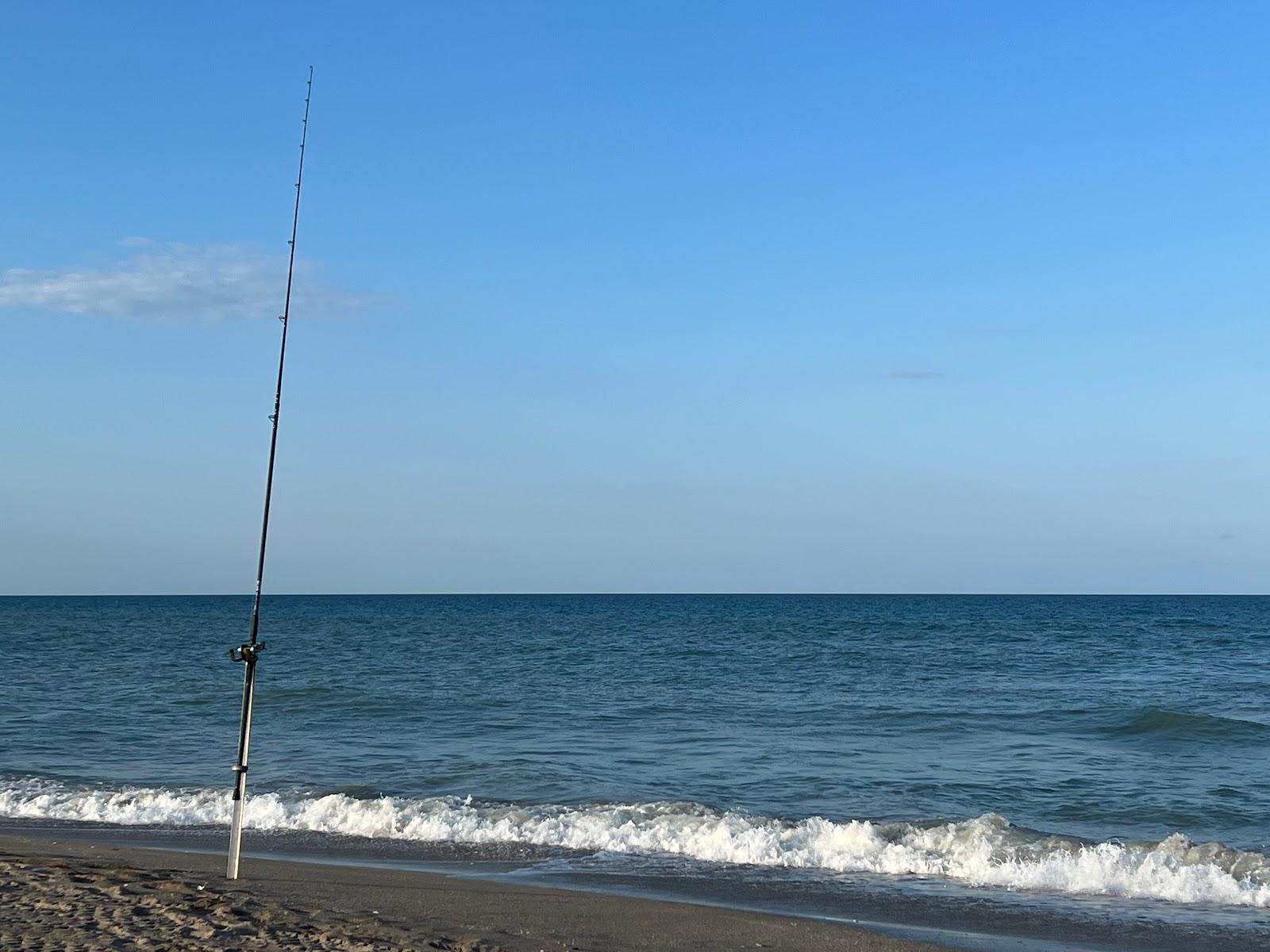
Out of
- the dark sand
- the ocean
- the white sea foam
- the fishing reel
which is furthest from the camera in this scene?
the white sea foam

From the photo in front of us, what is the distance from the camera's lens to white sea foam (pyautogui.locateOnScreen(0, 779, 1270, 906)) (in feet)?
30.8

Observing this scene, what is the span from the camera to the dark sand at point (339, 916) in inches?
258

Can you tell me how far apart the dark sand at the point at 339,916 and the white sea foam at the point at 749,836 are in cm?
218

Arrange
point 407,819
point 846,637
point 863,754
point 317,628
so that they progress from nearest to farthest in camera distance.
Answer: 1. point 407,819
2. point 863,754
3. point 846,637
4. point 317,628

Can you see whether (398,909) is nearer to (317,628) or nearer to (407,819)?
(407,819)

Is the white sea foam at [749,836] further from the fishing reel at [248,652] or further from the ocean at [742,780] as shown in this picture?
the fishing reel at [248,652]

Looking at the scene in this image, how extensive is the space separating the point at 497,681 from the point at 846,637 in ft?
71.1

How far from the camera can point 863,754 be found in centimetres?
1554

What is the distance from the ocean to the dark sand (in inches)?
33.9

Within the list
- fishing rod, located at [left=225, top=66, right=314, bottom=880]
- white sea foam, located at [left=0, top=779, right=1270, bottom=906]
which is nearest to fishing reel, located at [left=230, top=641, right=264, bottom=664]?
fishing rod, located at [left=225, top=66, right=314, bottom=880]

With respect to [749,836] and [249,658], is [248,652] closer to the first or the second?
[249,658]

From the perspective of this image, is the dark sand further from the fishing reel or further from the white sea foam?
the white sea foam

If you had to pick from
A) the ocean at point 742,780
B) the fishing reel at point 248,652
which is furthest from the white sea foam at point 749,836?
the fishing reel at point 248,652

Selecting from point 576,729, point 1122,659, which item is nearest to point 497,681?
point 576,729
